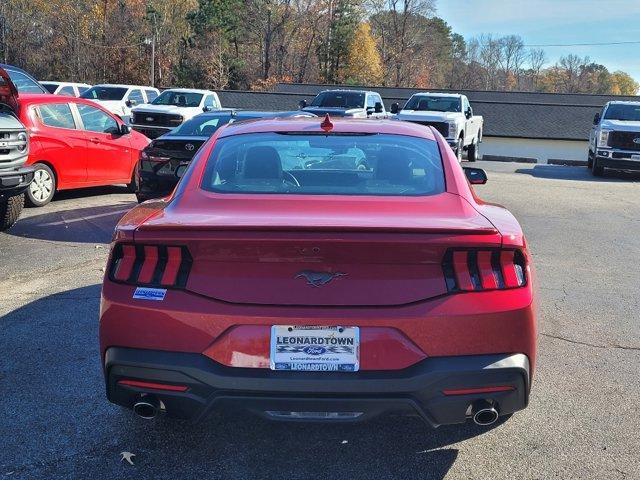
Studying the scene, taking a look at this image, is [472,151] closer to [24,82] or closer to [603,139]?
[603,139]

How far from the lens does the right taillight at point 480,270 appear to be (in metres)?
2.92

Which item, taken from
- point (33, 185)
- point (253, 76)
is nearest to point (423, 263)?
point (33, 185)

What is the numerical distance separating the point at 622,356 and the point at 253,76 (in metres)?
57.5

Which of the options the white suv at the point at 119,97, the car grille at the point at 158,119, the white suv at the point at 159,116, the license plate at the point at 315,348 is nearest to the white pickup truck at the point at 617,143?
the white suv at the point at 159,116

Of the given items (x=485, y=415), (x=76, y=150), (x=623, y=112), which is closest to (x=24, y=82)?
(x=76, y=150)

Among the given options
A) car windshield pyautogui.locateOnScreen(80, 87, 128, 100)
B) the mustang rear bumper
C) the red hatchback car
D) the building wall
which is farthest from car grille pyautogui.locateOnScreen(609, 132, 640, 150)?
the mustang rear bumper

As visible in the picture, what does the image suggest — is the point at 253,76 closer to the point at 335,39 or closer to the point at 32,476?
the point at 335,39

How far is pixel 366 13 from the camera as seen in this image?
66.1m

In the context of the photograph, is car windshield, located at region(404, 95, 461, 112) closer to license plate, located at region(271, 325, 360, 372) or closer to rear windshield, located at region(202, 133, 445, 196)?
rear windshield, located at region(202, 133, 445, 196)

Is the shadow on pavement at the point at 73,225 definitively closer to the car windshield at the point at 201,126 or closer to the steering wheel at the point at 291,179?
the car windshield at the point at 201,126

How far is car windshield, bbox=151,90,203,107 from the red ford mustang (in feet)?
65.8

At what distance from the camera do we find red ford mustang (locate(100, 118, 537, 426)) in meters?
2.84

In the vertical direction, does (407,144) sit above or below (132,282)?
above

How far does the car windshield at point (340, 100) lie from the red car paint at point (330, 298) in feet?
60.9
